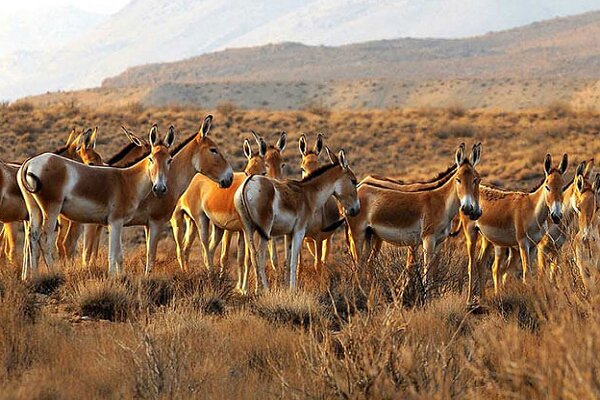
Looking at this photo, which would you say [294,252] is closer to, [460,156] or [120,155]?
[460,156]

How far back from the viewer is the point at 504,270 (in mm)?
16641

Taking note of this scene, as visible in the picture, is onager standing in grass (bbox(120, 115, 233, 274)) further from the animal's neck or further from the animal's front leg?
the animal's front leg

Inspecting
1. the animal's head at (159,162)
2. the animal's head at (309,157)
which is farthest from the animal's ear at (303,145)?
the animal's head at (159,162)

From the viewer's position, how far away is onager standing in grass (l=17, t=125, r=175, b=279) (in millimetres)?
12320

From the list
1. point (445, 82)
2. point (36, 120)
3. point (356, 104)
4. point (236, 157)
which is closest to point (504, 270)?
point (236, 157)

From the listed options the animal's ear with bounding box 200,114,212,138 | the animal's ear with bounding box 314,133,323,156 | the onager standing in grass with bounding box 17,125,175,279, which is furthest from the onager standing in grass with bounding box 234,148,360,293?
the animal's ear with bounding box 314,133,323,156

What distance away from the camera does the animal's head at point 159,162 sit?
12.6 m

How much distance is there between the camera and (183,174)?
1393cm

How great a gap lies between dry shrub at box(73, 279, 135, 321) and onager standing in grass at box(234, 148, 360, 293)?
2196 mm

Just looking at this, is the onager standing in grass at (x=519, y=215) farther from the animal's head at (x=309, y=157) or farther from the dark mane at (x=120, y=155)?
the dark mane at (x=120, y=155)

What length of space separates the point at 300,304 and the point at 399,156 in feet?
97.2

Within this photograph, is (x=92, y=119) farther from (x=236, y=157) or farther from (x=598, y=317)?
(x=598, y=317)

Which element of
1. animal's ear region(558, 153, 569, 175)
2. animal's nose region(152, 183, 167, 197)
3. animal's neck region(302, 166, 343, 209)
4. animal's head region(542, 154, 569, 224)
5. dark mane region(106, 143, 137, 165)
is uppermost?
dark mane region(106, 143, 137, 165)

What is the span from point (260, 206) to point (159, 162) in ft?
4.81
